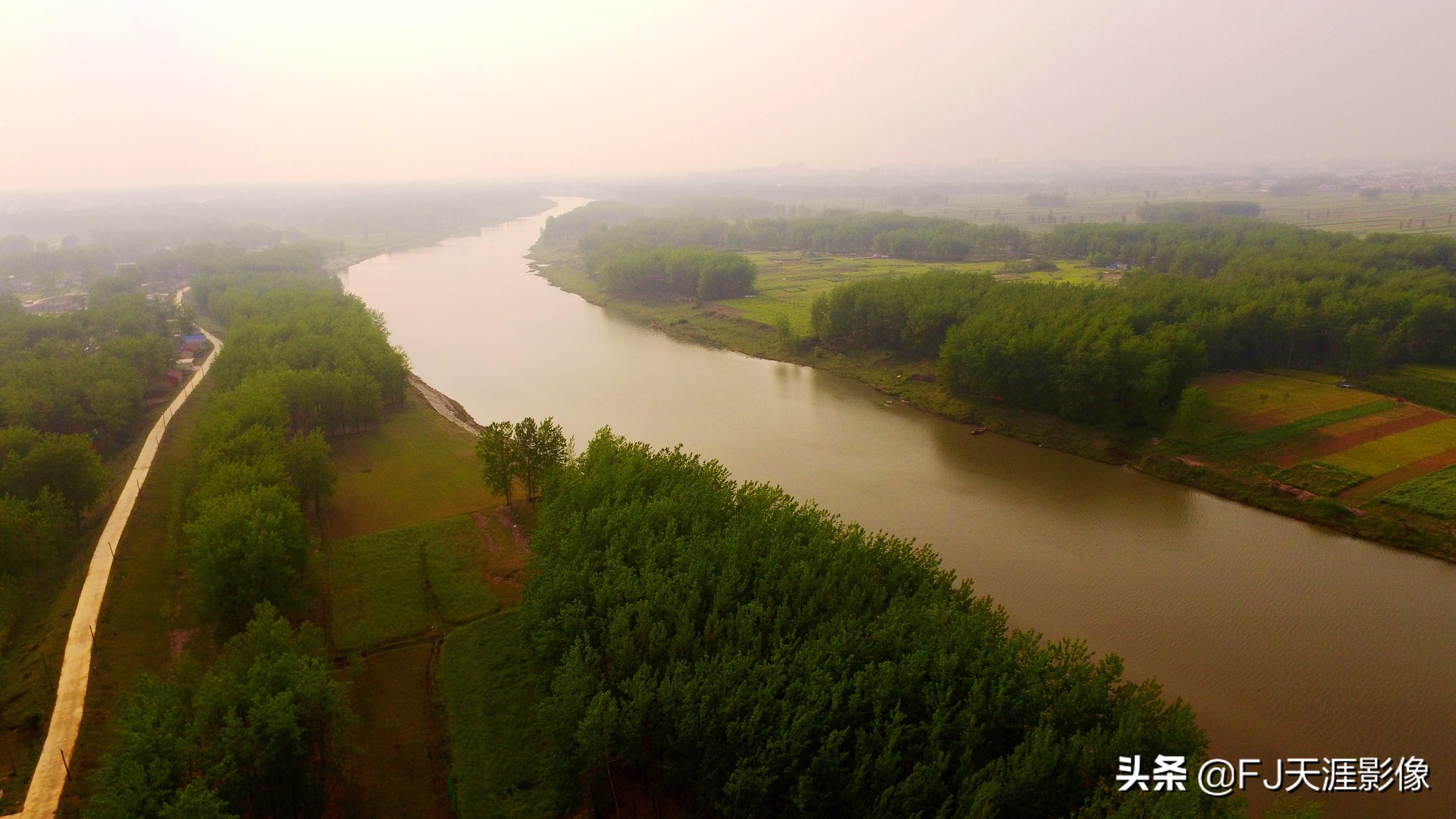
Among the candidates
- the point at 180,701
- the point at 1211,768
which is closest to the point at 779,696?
the point at 1211,768

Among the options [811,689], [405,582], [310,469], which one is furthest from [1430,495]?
[310,469]

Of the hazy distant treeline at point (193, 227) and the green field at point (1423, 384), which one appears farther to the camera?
the hazy distant treeline at point (193, 227)

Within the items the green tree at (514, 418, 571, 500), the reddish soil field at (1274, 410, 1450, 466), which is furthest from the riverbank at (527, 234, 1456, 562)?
the green tree at (514, 418, 571, 500)

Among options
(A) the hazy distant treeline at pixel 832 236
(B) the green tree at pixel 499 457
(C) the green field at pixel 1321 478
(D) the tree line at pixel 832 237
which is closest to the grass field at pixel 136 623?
(B) the green tree at pixel 499 457

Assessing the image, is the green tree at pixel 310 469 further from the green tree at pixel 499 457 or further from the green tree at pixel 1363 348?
the green tree at pixel 1363 348

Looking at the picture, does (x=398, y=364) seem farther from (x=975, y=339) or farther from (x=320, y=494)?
(x=975, y=339)

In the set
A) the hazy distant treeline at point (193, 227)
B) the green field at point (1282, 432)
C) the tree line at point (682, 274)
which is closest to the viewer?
the green field at point (1282, 432)
